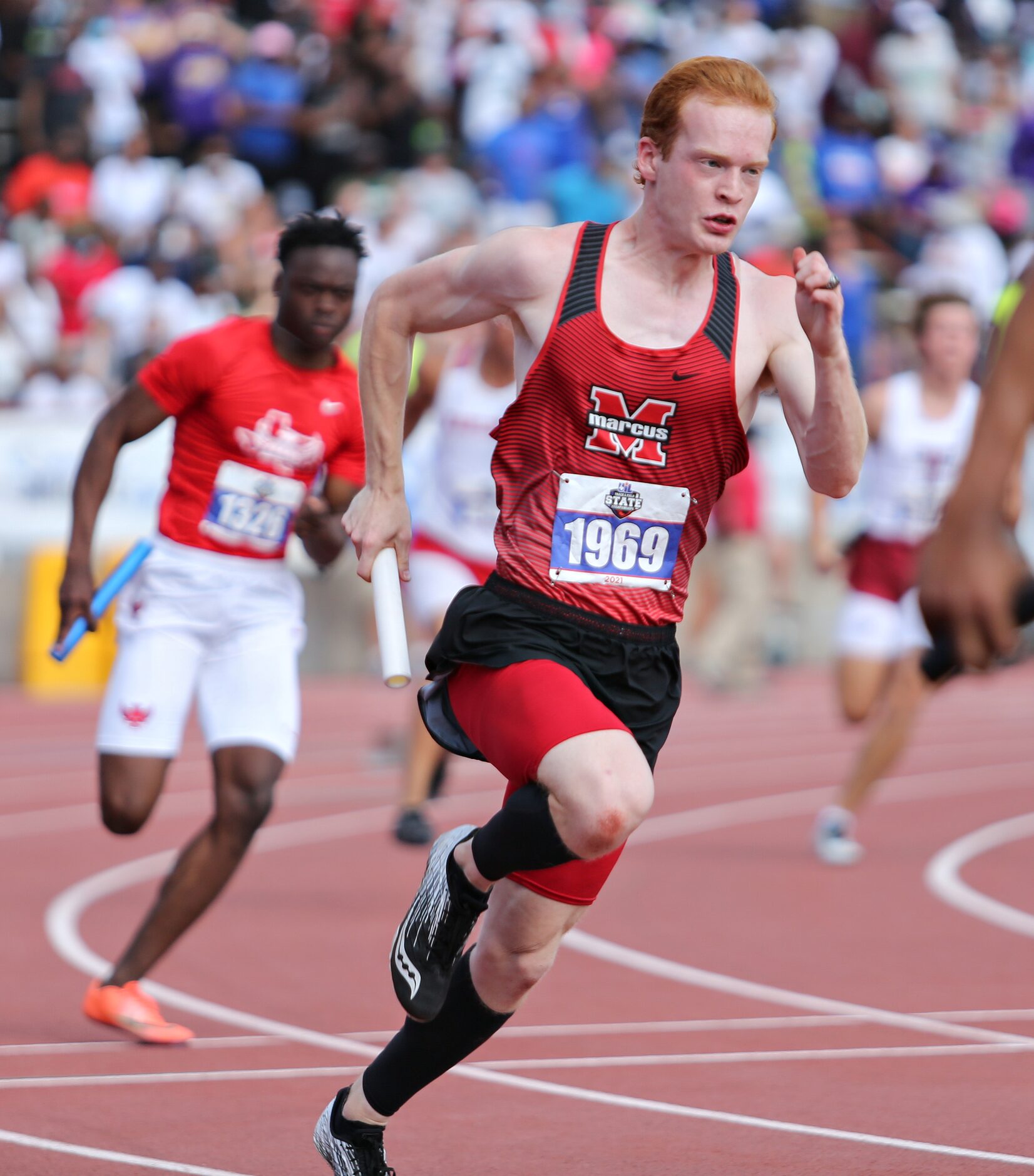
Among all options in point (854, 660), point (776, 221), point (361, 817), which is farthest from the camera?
point (776, 221)

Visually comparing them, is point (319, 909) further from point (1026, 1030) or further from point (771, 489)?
point (771, 489)

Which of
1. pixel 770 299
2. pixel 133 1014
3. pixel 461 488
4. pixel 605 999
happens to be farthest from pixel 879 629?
pixel 770 299

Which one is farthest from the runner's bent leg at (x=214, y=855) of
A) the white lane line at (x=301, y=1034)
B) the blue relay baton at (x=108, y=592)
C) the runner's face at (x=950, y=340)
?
the runner's face at (x=950, y=340)

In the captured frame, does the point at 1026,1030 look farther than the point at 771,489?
No

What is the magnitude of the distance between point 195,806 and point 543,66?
38.7 ft

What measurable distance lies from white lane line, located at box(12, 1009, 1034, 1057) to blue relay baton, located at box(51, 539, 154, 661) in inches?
42.5

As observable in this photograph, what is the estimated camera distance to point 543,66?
20750 mm

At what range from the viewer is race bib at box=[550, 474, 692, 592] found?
4383 millimetres

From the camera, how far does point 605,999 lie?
6727mm

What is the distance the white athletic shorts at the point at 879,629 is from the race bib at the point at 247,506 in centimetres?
369

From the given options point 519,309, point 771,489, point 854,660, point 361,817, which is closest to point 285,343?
point 519,309

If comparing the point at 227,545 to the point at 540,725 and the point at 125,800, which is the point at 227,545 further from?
the point at 540,725

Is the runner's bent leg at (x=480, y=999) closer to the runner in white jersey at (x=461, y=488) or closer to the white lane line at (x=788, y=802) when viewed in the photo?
the runner in white jersey at (x=461, y=488)

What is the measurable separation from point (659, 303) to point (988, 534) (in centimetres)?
220
